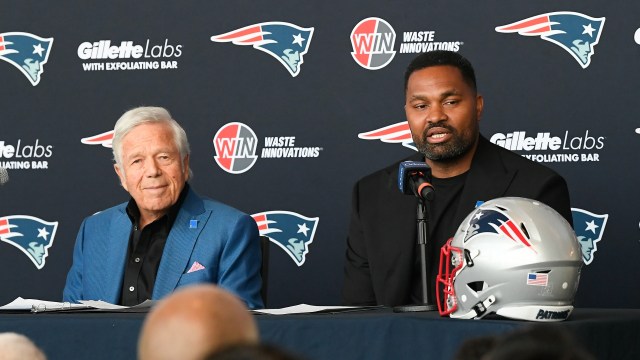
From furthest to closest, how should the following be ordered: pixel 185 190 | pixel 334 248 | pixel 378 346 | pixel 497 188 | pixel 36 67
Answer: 1. pixel 36 67
2. pixel 334 248
3. pixel 185 190
4. pixel 497 188
5. pixel 378 346

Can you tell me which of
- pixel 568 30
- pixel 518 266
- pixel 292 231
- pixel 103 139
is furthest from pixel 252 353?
pixel 103 139

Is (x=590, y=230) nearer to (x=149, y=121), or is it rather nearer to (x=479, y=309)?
(x=149, y=121)

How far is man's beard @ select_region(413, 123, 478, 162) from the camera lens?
3.51 meters

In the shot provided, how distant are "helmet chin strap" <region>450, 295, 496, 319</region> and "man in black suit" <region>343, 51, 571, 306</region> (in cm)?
83

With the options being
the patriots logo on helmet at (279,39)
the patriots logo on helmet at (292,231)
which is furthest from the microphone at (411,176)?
the patriots logo on helmet at (279,39)

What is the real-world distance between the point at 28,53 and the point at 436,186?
2388 millimetres

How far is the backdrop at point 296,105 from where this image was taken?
4309 mm

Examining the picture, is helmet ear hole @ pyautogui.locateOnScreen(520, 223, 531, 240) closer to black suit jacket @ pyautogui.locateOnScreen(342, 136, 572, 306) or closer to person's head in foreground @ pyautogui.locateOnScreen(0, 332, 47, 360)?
black suit jacket @ pyautogui.locateOnScreen(342, 136, 572, 306)

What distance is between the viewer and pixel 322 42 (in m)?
4.72

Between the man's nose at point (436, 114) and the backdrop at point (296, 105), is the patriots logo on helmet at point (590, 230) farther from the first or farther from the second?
the man's nose at point (436, 114)

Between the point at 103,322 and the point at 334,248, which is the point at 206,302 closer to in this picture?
the point at 103,322

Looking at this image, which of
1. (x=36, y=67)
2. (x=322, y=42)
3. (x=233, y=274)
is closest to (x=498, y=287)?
(x=233, y=274)

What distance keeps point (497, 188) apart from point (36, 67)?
101 inches

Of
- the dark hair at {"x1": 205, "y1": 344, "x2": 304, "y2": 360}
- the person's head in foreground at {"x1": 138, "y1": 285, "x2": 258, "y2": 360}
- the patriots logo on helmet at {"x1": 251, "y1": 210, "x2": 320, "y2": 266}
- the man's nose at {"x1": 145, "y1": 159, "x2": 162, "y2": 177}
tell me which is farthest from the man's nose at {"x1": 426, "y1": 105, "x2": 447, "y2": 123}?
the dark hair at {"x1": 205, "y1": 344, "x2": 304, "y2": 360}
